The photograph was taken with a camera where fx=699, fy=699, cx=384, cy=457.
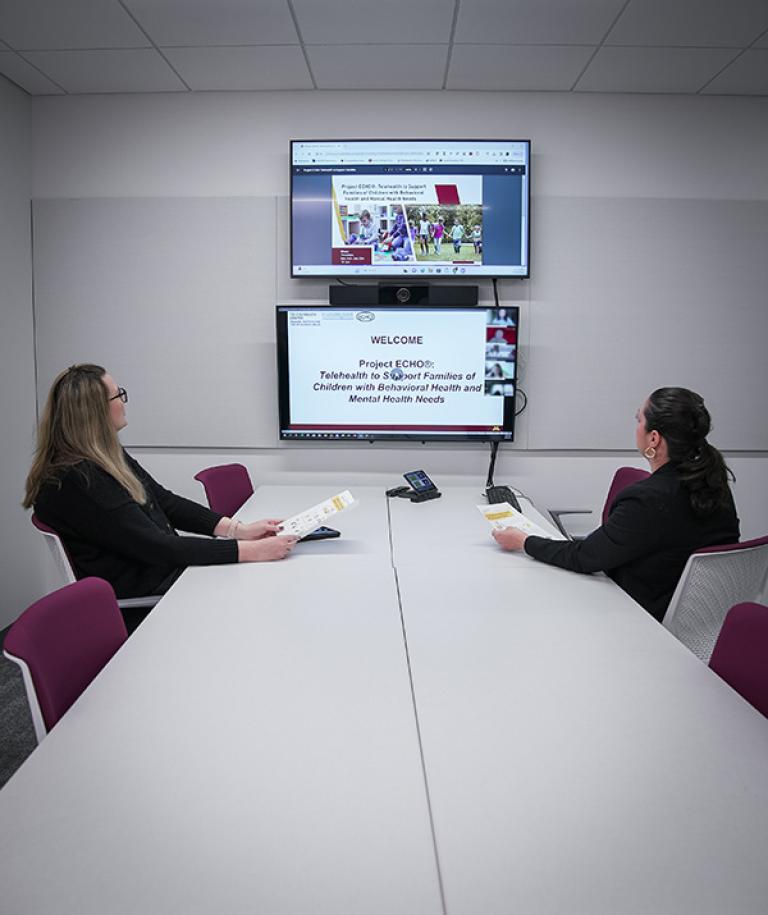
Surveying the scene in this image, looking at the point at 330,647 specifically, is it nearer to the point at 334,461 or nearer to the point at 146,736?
the point at 146,736

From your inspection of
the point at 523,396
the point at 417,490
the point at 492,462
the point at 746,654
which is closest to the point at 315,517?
the point at 417,490

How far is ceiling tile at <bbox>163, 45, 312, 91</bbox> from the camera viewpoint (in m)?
3.42

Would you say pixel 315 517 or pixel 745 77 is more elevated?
pixel 745 77

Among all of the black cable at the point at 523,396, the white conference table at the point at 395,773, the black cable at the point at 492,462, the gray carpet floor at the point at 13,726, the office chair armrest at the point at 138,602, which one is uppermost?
the black cable at the point at 523,396

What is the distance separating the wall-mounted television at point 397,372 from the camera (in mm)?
3934

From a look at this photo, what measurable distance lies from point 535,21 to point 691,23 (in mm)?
694

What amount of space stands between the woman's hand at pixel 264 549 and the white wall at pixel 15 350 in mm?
2120

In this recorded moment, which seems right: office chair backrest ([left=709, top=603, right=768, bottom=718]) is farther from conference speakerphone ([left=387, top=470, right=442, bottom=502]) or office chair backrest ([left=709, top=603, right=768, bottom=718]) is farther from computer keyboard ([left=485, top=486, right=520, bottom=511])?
conference speakerphone ([left=387, top=470, right=442, bottom=502])

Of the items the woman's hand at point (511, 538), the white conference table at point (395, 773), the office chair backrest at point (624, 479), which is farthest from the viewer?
the office chair backrest at point (624, 479)

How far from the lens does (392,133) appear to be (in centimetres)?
394

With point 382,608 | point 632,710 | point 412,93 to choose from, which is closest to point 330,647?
point 382,608

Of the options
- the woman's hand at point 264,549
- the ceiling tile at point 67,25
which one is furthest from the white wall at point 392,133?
the woman's hand at point 264,549

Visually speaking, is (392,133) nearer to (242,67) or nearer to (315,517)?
(242,67)

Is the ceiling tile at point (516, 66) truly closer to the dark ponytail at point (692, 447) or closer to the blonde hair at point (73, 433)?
the dark ponytail at point (692, 447)
